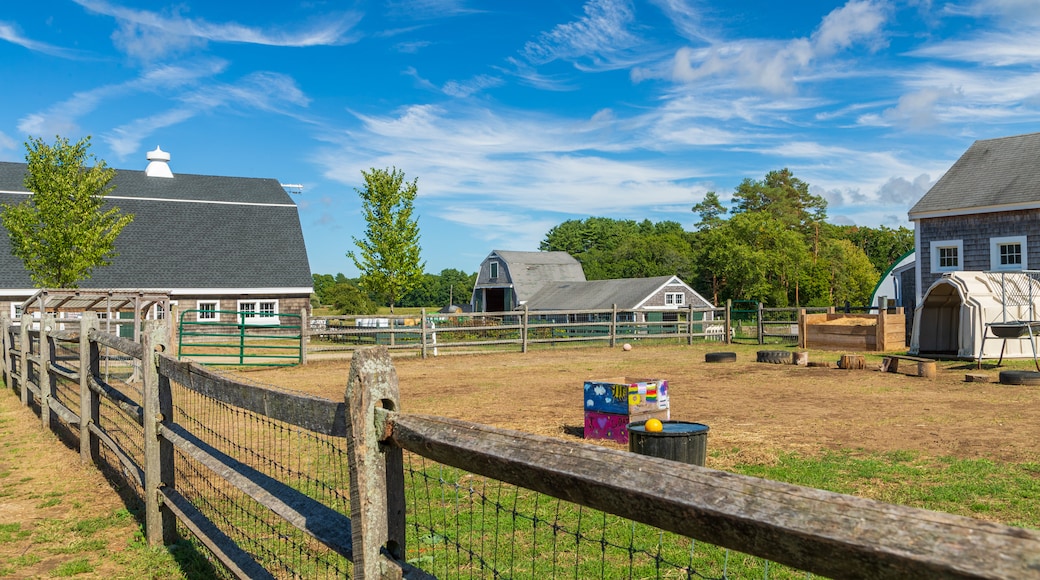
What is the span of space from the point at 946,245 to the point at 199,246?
102 ft

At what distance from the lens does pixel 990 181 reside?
A: 2648 centimetres

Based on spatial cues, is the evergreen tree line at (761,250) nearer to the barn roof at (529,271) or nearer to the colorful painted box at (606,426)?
the barn roof at (529,271)

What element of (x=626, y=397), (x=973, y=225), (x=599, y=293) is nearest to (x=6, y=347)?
(x=626, y=397)

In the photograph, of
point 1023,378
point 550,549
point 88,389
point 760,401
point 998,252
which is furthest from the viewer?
point 998,252

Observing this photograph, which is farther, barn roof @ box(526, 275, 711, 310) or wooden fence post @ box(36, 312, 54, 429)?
barn roof @ box(526, 275, 711, 310)

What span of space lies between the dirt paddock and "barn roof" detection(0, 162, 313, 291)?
14.6 meters

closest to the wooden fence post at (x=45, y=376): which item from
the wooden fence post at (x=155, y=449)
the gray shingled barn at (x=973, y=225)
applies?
the wooden fence post at (x=155, y=449)

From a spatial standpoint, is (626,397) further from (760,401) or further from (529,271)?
(529,271)

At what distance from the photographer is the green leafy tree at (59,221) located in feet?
82.1

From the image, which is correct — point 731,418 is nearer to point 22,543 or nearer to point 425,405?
point 425,405

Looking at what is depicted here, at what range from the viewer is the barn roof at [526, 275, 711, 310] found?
154 feet

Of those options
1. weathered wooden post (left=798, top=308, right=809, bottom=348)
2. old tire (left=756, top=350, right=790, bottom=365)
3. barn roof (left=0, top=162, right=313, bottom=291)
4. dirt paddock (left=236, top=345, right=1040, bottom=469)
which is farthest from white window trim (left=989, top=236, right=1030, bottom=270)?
barn roof (left=0, top=162, right=313, bottom=291)

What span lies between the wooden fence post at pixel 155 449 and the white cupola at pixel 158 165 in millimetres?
37444

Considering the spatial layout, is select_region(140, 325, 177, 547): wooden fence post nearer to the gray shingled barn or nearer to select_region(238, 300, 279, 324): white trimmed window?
the gray shingled barn
